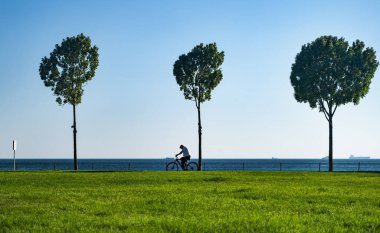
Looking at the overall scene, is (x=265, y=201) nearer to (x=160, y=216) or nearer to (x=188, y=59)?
(x=160, y=216)

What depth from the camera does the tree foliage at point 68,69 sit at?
55156 millimetres

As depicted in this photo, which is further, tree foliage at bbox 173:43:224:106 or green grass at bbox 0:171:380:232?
tree foliage at bbox 173:43:224:106

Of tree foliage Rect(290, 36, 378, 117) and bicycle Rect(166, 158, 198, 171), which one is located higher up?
tree foliage Rect(290, 36, 378, 117)

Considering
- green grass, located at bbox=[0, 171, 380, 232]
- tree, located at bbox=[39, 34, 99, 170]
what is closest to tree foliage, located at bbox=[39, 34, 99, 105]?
tree, located at bbox=[39, 34, 99, 170]

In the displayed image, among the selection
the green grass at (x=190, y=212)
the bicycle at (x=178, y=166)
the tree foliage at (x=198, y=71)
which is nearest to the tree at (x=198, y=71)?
the tree foliage at (x=198, y=71)

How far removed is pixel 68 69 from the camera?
182 feet

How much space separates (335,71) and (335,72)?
115mm

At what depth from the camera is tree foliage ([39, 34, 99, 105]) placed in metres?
55.2

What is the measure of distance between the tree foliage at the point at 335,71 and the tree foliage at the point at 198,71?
10.7 meters

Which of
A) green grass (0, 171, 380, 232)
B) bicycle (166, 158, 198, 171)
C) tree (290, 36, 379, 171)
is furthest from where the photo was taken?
tree (290, 36, 379, 171)

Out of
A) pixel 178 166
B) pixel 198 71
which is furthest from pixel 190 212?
pixel 198 71

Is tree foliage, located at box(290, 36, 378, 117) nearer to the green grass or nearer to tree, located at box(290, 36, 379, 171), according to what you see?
tree, located at box(290, 36, 379, 171)

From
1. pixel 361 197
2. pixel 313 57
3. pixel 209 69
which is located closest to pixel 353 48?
pixel 313 57

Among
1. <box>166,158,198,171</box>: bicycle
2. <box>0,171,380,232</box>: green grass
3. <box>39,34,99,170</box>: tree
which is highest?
<box>39,34,99,170</box>: tree
